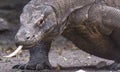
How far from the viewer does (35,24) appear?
4613mm

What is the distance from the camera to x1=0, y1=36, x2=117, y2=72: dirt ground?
6098 millimetres

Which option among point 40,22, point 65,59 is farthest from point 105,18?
point 65,59

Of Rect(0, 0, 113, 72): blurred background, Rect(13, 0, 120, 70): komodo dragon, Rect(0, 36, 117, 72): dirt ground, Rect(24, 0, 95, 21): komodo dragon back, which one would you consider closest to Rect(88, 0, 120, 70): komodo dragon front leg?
Rect(13, 0, 120, 70): komodo dragon

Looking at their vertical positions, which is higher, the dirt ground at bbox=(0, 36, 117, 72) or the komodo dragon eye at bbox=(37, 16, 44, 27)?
the komodo dragon eye at bbox=(37, 16, 44, 27)

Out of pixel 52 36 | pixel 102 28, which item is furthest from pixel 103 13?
pixel 52 36

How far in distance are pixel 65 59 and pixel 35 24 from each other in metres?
2.73

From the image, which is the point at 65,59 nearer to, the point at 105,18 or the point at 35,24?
the point at 105,18

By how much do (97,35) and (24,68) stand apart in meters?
1.01

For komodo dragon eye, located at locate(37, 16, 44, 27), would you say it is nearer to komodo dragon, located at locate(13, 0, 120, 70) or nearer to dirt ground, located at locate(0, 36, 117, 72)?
komodo dragon, located at locate(13, 0, 120, 70)

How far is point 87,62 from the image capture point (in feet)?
22.8

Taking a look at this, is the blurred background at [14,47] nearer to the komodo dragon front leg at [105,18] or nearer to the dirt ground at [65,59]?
the dirt ground at [65,59]

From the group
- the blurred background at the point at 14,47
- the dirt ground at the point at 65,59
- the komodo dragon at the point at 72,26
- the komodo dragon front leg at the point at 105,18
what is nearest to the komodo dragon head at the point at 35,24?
the komodo dragon at the point at 72,26

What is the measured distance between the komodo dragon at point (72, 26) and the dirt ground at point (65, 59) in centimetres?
29

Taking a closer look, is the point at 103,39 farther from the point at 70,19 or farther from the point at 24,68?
the point at 24,68
